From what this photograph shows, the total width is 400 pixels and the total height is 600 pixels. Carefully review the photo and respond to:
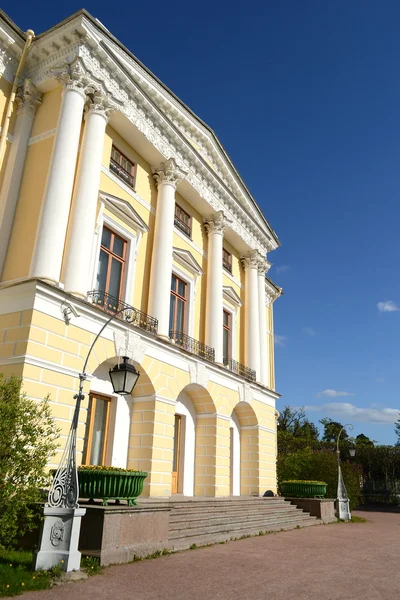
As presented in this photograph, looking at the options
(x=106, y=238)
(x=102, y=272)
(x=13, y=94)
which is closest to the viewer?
(x=13, y=94)

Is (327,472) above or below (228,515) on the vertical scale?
above

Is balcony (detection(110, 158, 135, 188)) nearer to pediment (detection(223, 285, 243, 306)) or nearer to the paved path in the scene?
pediment (detection(223, 285, 243, 306))

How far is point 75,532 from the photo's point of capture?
7.91 metres

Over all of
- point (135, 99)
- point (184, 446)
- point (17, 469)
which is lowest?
point (17, 469)

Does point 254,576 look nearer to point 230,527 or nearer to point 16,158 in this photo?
point 230,527

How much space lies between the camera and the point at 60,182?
13547 mm

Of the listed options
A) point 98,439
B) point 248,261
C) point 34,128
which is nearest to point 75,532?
point 98,439

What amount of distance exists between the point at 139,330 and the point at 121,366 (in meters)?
5.14

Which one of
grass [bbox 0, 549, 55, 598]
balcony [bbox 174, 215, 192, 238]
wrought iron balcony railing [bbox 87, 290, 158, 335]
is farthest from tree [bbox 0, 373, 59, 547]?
balcony [bbox 174, 215, 192, 238]

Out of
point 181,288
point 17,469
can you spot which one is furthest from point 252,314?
point 17,469

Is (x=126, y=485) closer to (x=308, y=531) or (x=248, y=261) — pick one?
(x=308, y=531)

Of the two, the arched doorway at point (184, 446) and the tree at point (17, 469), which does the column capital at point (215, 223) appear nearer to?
the arched doorway at point (184, 446)

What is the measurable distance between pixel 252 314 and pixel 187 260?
5840mm

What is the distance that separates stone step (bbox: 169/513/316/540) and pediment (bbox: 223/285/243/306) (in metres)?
10.2
